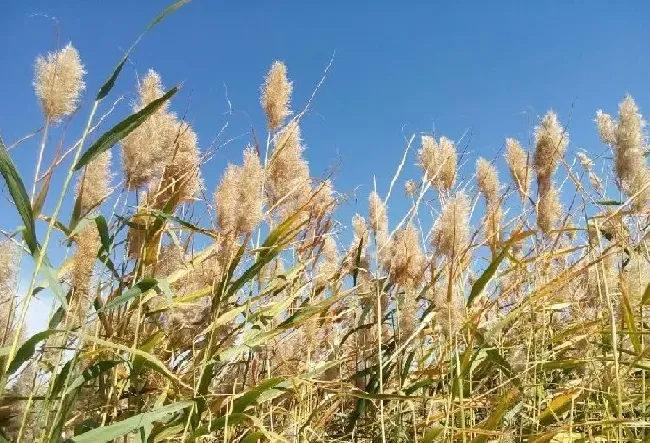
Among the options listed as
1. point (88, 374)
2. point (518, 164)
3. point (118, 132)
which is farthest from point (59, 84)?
point (518, 164)

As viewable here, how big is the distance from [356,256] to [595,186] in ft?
3.05

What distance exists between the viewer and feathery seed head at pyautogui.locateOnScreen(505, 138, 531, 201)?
99.8 inches

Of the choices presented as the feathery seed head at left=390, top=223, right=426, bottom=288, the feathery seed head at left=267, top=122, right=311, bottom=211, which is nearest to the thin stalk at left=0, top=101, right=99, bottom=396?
the feathery seed head at left=267, top=122, right=311, bottom=211

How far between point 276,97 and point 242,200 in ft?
1.84

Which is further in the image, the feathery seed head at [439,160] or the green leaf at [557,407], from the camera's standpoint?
the feathery seed head at [439,160]

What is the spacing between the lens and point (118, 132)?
1502 millimetres

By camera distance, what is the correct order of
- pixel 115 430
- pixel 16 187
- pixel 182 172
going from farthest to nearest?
pixel 182 172 → pixel 115 430 → pixel 16 187

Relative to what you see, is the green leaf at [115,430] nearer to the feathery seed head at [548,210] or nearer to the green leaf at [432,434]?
the green leaf at [432,434]

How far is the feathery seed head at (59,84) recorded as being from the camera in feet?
5.13

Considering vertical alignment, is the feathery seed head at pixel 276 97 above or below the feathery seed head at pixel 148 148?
above

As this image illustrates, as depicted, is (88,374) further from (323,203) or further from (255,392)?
(323,203)

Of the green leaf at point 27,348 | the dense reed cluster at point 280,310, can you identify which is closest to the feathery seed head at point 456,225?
the dense reed cluster at point 280,310

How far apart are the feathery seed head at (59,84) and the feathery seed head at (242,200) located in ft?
1.71

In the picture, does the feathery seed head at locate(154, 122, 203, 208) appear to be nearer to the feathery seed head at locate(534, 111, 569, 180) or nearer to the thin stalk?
the thin stalk
